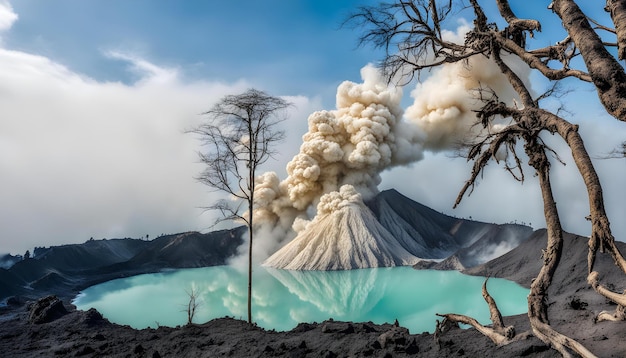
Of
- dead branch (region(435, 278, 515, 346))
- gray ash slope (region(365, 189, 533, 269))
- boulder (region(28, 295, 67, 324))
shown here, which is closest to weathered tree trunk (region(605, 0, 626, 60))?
dead branch (region(435, 278, 515, 346))

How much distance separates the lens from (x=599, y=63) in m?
3.24

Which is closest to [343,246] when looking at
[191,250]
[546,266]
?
[191,250]

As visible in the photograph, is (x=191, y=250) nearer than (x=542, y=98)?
No

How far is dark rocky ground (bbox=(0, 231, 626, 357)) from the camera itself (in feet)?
17.2

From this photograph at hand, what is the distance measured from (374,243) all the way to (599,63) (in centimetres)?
4210

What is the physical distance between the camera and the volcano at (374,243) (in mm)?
40875

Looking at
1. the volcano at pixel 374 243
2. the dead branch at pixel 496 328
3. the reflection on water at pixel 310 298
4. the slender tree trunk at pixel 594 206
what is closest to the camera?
the slender tree trunk at pixel 594 206

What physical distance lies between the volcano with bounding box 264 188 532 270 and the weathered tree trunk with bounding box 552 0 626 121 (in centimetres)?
3388

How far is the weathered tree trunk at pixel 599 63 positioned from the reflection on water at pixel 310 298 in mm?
11757

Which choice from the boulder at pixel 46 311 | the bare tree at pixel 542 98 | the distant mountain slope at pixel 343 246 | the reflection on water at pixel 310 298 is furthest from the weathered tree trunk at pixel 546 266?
the distant mountain slope at pixel 343 246

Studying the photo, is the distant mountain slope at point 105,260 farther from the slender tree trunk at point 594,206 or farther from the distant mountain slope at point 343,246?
the slender tree trunk at point 594,206

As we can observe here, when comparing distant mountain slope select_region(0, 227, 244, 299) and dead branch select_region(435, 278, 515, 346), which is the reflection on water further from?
dead branch select_region(435, 278, 515, 346)

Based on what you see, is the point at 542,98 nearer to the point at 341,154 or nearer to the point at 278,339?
the point at 278,339

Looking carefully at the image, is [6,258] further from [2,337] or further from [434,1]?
[434,1]
